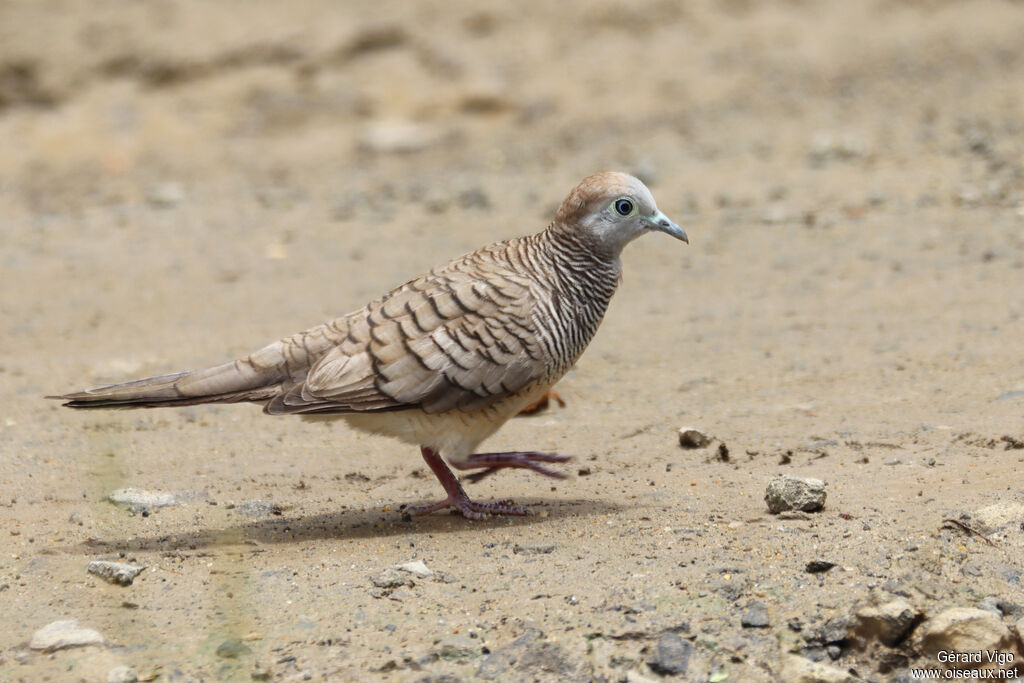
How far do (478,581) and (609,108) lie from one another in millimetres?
7550

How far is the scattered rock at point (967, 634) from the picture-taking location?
3.50m

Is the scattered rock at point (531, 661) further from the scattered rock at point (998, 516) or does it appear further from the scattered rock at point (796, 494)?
the scattered rock at point (998, 516)

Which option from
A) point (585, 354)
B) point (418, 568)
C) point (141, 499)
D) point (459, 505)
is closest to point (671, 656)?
point (418, 568)

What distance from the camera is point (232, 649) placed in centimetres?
366

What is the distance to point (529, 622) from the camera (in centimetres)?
377

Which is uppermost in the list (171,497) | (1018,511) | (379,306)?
(379,306)

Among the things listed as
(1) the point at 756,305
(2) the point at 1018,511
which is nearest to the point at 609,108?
(1) the point at 756,305

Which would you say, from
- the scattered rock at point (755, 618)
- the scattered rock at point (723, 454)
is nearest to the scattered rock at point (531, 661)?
the scattered rock at point (755, 618)

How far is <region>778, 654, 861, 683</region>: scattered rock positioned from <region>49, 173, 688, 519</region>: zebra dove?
145 centimetres

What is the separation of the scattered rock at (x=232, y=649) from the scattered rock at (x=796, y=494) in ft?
6.01

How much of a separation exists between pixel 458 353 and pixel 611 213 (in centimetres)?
81

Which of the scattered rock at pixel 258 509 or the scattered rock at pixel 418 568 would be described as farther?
the scattered rock at pixel 258 509

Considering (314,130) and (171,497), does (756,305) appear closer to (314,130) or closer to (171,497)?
(171,497)

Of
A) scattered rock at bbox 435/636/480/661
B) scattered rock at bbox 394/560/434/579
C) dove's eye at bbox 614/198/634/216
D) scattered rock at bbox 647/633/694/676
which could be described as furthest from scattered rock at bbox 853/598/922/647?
dove's eye at bbox 614/198/634/216
